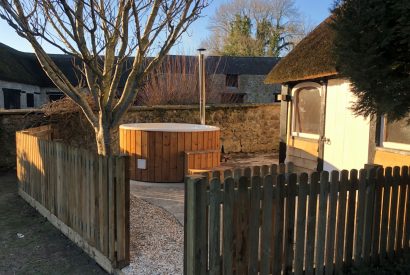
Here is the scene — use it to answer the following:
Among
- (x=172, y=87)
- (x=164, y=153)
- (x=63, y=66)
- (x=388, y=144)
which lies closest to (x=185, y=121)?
(x=164, y=153)

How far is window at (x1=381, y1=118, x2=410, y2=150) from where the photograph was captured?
5727 mm

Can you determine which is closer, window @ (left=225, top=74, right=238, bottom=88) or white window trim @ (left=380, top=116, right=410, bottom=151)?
white window trim @ (left=380, top=116, right=410, bottom=151)

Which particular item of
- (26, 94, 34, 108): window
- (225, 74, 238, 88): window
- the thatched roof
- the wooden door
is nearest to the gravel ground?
the wooden door

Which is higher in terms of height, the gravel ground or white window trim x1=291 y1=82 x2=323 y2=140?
white window trim x1=291 y1=82 x2=323 y2=140

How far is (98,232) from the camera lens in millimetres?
3926

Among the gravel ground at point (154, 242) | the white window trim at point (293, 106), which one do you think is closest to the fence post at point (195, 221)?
the gravel ground at point (154, 242)

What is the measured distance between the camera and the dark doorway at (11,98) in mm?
18812

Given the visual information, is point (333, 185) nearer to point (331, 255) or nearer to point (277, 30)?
point (331, 255)

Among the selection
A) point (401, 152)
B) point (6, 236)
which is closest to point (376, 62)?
point (401, 152)

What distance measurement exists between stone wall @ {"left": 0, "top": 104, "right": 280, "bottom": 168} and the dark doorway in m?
10.4

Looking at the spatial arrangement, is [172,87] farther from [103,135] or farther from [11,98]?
[103,135]

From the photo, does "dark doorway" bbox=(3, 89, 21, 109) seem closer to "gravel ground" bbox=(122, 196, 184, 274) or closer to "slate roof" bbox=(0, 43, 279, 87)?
"slate roof" bbox=(0, 43, 279, 87)

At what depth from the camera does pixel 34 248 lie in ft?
14.3

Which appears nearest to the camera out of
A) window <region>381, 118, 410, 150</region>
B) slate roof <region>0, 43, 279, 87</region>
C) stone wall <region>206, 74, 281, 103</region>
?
window <region>381, 118, 410, 150</region>
